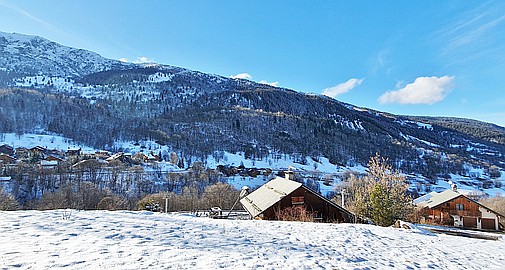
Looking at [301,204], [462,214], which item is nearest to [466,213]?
[462,214]

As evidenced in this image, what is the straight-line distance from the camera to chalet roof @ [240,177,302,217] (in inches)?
819

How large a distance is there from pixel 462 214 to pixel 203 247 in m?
38.1

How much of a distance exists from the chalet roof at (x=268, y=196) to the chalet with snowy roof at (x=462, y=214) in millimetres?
20305

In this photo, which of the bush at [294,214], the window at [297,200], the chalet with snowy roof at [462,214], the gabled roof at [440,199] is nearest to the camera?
the bush at [294,214]

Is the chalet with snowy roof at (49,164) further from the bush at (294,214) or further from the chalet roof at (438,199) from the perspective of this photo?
the chalet roof at (438,199)

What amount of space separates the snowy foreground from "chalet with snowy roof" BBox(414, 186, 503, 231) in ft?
85.5

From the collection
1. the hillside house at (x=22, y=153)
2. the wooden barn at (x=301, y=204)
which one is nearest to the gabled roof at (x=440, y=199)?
the wooden barn at (x=301, y=204)

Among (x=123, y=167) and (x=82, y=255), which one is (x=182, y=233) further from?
(x=123, y=167)

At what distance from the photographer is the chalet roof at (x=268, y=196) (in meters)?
20.8

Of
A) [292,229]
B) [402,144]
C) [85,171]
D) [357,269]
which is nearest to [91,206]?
[85,171]

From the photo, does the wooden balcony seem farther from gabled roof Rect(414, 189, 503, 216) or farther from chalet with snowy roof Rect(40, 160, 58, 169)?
chalet with snowy roof Rect(40, 160, 58, 169)

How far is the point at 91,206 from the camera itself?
46.1 metres

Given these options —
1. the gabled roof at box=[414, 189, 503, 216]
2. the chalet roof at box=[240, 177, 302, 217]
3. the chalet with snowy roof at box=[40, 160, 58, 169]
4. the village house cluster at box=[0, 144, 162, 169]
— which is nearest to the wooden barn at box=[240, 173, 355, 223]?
the chalet roof at box=[240, 177, 302, 217]

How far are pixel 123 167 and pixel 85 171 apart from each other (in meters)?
8.81
